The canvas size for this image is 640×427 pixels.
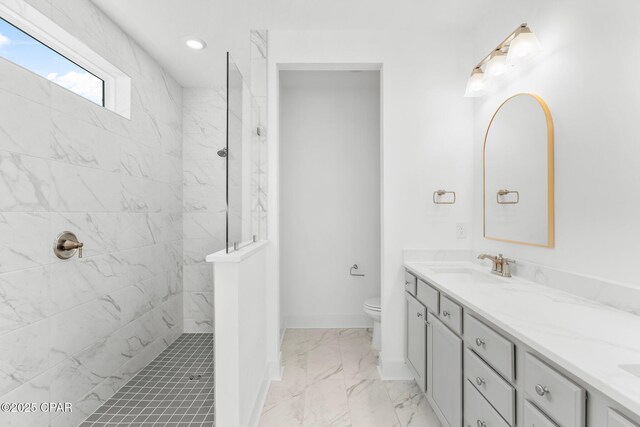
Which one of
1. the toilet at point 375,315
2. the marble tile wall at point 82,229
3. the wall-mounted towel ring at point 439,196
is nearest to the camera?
the marble tile wall at point 82,229

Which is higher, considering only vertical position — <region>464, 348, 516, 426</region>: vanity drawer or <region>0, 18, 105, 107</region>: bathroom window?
<region>0, 18, 105, 107</region>: bathroom window

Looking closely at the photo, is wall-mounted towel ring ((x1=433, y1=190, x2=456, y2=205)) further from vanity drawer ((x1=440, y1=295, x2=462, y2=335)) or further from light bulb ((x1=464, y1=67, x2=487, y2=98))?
vanity drawer ((x1=440, y1=295, x2=462, y2=335))

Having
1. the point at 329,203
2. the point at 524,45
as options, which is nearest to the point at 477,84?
the point at 524,45

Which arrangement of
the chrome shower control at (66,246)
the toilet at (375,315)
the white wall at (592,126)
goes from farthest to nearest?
the toilet at (375,315), the chrome shower control at (66,246), the white wall at (592,126)

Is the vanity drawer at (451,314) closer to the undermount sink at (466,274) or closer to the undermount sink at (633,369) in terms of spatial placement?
the undermount sink at (466,274)

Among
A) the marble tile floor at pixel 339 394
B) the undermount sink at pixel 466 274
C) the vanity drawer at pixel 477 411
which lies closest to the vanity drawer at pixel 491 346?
the vanity drawer at pixel 477 411

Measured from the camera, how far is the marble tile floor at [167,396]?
181cm

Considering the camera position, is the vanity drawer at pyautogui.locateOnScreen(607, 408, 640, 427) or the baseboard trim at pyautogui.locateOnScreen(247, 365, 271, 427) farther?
the baseboard trim at pyautogui.locateOnScreen(247, 365, 271, 427)

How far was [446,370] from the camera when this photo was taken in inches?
61.6

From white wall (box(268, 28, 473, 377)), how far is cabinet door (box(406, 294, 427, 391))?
0.16 meters

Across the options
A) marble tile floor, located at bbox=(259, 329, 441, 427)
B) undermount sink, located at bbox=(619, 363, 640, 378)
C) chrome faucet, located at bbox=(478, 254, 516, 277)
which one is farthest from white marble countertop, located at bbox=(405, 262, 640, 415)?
marble tile floor, located at bbox=(259, 329, 441, 427)

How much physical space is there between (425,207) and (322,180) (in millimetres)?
1317

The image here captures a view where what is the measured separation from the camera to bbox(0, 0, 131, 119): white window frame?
1532 mm

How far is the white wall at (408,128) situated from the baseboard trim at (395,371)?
8cm
